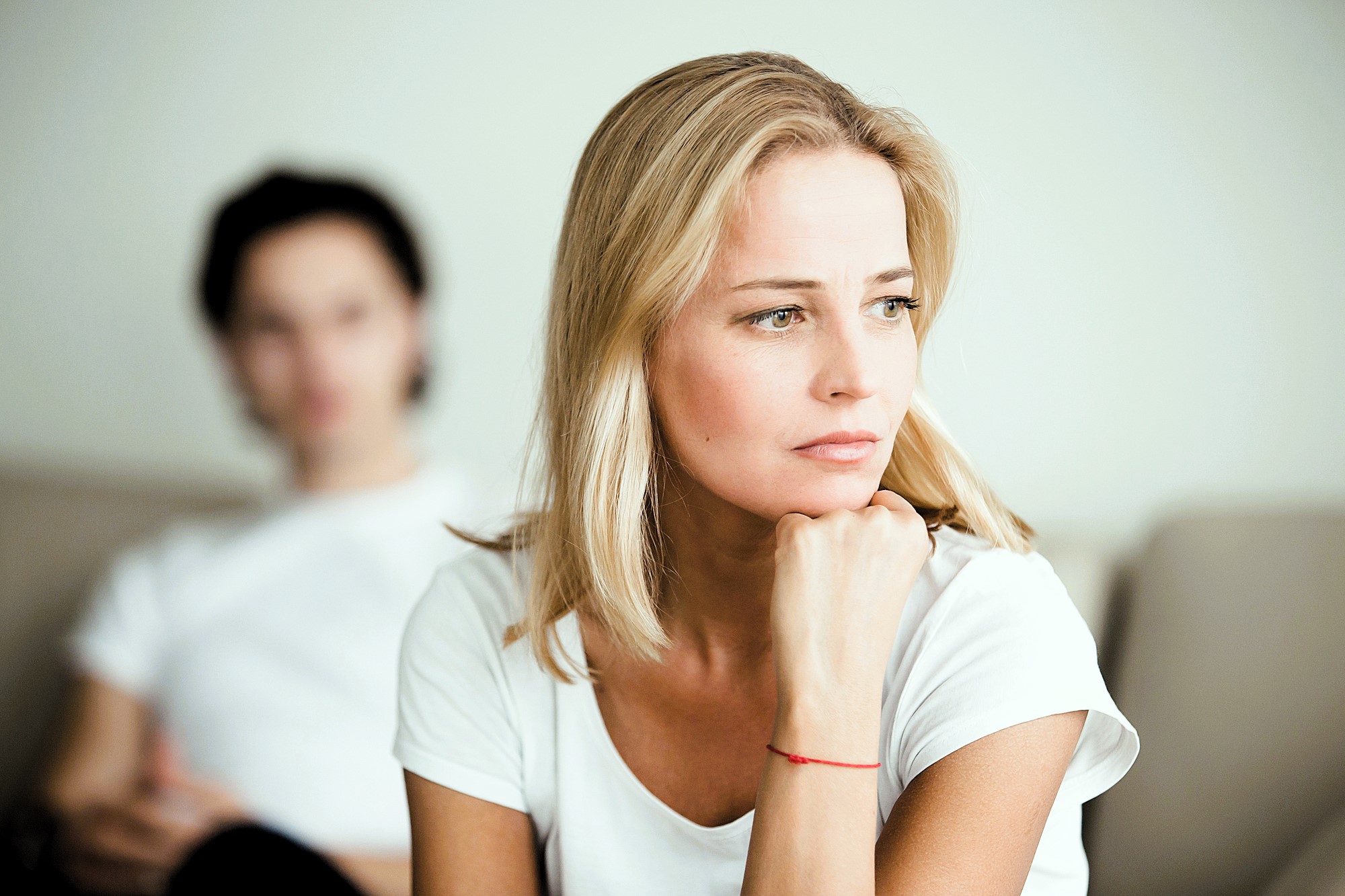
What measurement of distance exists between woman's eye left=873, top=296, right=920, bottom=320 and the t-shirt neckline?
408 millimetres

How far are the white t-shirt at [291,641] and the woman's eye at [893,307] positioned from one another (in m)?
1.02

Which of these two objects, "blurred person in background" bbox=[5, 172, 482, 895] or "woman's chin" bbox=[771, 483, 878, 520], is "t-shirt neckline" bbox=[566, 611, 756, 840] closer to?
"woman's chin" bbox=[771, 483, 878, 520]

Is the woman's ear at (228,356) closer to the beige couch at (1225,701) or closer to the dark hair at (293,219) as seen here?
the dark hair at (293,219)

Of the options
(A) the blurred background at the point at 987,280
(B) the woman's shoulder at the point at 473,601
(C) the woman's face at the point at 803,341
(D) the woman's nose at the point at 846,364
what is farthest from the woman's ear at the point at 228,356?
(D) the woman's nose at the point at 846,364

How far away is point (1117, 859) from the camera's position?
1.13 metres

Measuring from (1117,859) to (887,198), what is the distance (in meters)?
0.74

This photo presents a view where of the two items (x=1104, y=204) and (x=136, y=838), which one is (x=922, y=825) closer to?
(x=1104, y=204)

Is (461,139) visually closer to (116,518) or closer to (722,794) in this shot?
(116,518)

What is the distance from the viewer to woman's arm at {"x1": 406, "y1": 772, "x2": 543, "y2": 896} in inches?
37.9

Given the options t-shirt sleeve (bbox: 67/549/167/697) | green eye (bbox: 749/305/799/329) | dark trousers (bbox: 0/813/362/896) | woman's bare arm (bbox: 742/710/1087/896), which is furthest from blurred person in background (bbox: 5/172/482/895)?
green eye (bbox: 749/305/799/329)

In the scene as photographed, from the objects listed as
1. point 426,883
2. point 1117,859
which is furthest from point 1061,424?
point 426,883

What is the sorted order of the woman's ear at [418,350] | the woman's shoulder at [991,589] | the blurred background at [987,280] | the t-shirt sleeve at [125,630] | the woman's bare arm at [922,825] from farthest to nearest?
the woman's ear at [418,350] → the t-shirt sleeve at [125,630] → the blurred background at [987,280] → the woman's shoulder at [991,589] → the woman's bare arm at [922,825]

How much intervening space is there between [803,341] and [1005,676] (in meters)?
0.30

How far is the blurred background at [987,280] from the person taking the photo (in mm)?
1158
